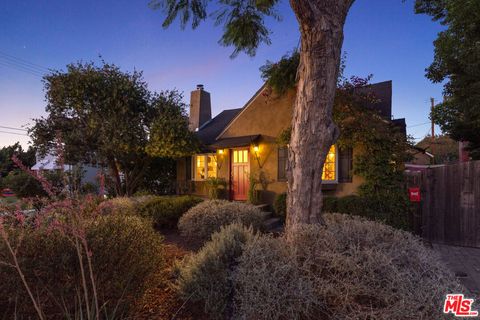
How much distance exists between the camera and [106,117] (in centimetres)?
1161

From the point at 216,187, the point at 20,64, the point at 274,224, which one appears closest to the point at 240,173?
the point at 216,187

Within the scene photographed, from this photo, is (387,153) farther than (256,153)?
No

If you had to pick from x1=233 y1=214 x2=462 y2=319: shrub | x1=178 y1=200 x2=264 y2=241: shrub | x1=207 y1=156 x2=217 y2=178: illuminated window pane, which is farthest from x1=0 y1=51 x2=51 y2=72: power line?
x1=233 y1=214 x2=462 y2=319: shrub

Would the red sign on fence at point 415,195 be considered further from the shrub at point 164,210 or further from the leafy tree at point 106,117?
the leafy tree at point 106,117

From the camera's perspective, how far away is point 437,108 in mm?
10633

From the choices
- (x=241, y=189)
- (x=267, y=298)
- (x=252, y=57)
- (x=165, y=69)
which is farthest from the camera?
(x=165, y=69)

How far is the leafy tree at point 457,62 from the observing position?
7949mm

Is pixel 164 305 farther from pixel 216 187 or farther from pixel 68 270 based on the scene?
pixel 216 187

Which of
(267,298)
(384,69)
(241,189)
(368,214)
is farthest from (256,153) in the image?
(267,298)

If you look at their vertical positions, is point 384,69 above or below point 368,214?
above

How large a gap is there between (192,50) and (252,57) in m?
4.74

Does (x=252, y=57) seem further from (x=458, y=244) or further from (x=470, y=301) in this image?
(x=458, y=244)

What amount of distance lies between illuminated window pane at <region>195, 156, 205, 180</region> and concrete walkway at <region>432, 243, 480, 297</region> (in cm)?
897

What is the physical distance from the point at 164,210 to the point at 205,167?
5166 millimetres
